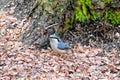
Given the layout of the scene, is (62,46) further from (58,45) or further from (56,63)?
(56,63)

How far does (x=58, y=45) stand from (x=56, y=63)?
34 cm

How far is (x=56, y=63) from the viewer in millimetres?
5914

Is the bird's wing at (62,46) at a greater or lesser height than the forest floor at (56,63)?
greater

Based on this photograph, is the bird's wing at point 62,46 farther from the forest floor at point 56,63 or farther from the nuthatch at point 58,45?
the forest floor at point 56,63

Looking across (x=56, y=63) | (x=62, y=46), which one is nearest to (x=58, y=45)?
(x=62, y=46)

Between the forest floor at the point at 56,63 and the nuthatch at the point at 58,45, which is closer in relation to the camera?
the forest floor at the point at 56,63

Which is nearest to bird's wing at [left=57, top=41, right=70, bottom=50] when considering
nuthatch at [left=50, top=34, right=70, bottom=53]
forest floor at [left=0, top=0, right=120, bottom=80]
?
nuthatch at [left=50, top=34, right=70, bottom=53]

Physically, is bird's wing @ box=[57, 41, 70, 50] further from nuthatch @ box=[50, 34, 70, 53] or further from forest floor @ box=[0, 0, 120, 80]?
forest floor @ box=[0, 0, 120, 80]

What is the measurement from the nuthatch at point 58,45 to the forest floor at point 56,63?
180mm

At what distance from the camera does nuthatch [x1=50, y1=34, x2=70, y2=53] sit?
5957mm

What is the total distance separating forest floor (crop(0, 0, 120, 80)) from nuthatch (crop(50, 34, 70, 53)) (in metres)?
0.18

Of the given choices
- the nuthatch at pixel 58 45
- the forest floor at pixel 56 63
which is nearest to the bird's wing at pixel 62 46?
the nuthatch at pixel 58 45

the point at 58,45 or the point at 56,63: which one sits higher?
the point at 58,45

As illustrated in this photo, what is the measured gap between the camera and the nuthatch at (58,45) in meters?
5.96
